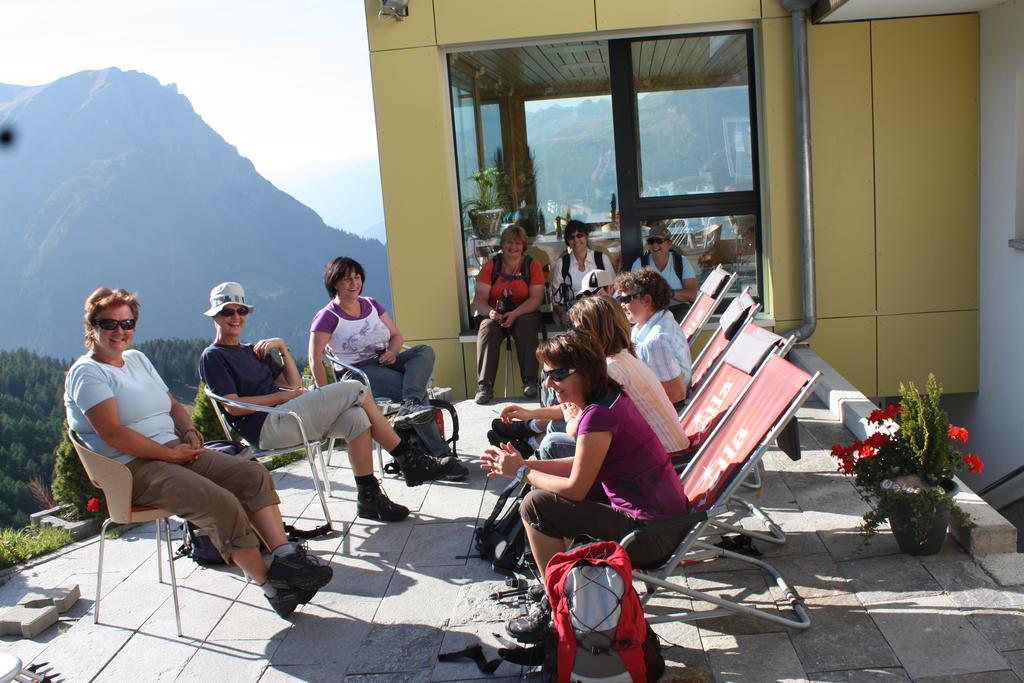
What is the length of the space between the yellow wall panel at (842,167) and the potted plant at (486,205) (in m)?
2.60

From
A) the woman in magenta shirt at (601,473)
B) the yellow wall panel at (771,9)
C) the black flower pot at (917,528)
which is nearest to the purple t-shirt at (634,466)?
the woman in magenta shirt at (601,473)

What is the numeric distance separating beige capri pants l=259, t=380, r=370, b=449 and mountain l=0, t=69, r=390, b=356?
4163 cm

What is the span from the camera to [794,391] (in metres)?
2.99

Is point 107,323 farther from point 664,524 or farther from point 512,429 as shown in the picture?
point 664,524

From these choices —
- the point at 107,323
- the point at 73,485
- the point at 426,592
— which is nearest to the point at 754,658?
the point at 426,592

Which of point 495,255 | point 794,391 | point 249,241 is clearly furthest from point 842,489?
point 249,241

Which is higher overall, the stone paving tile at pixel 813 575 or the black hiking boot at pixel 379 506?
the black hiking boot at pixel 379 506

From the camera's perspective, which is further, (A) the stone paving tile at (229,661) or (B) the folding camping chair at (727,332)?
(B) the folding camping chair at (727,332)

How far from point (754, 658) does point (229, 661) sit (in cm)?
177

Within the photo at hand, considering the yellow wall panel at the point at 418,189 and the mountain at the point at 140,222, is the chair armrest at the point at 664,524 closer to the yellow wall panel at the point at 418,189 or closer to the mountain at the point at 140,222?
the yellow wall panel at the point at 418,189

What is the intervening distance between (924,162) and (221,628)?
20.4 feet

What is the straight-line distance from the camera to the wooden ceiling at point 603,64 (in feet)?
23.9

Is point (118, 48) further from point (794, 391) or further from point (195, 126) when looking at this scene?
point (794, 391)

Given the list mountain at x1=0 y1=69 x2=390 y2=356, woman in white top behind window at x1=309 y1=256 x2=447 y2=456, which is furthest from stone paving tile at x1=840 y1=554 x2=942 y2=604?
mountain at x1=0 y1=69 x2=390 y2=356
